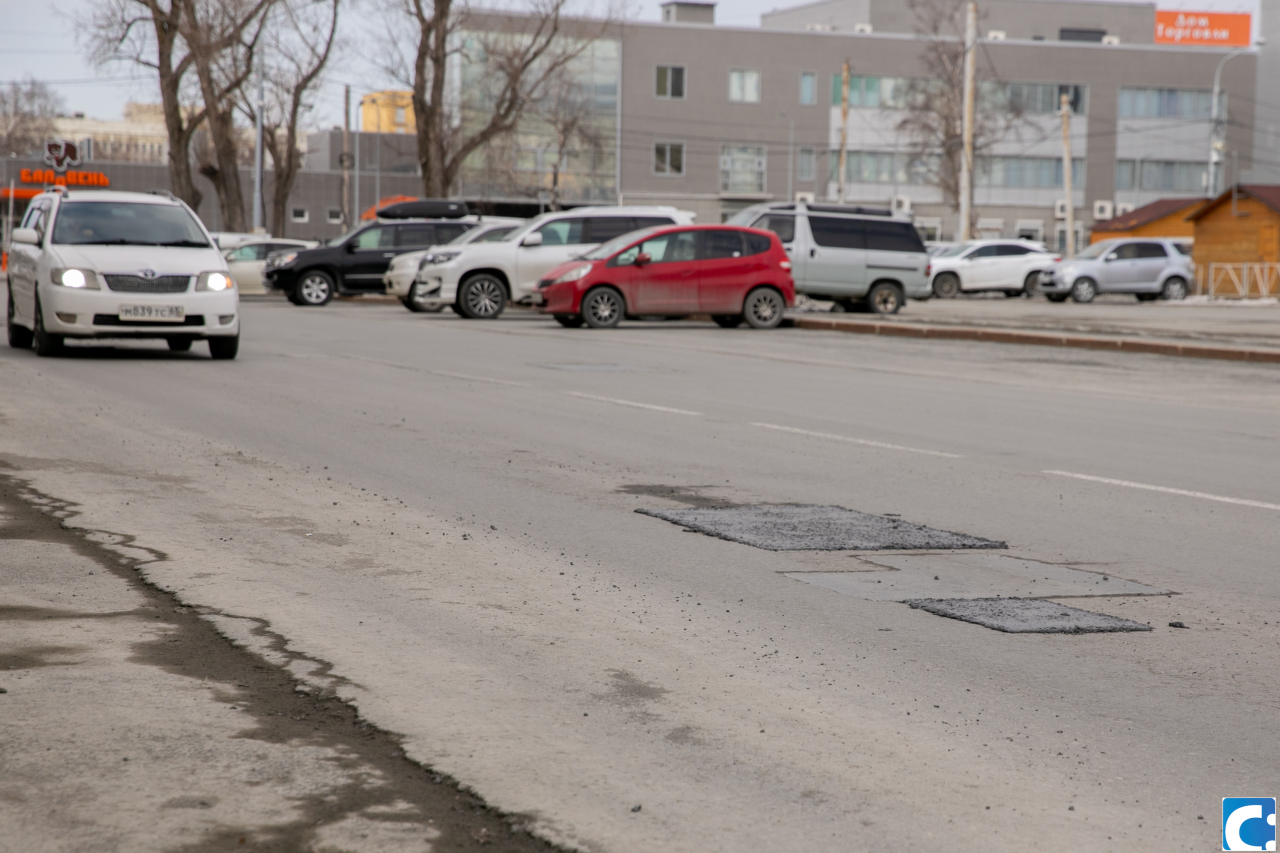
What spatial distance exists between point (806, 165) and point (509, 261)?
176 feet

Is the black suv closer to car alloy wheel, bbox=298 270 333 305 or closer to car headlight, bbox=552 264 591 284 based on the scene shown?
car alloy wheel, bbox=298 270 333 305

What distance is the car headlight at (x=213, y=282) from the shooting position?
15.4 meters

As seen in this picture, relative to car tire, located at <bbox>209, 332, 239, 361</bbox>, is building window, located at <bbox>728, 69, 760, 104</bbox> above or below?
above

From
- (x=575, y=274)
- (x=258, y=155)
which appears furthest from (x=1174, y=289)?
(x=258, y=155)

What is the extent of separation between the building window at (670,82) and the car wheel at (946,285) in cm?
3577

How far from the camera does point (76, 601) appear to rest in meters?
5.34

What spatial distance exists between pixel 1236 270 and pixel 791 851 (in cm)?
4854

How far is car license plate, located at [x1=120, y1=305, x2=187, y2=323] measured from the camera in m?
15.2

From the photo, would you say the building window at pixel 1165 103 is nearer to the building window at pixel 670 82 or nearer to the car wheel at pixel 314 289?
the building window at pixel 670 82

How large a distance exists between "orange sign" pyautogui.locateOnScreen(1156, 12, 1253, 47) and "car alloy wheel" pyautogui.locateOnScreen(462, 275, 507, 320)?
278ft

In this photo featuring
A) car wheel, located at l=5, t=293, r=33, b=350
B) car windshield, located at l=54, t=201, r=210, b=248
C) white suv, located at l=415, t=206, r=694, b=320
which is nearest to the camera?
car windshield, located at l=54, t=201, r=210, b=248

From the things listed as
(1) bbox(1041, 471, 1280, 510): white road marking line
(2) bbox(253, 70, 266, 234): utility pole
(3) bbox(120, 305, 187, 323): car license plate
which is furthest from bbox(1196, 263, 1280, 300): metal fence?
(1) bbox(1041, 471, 1280, 510): white road marking line

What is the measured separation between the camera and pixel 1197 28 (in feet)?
A: 330

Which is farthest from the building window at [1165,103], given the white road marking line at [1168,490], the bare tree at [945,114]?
the white road marking line at [1168,490]
